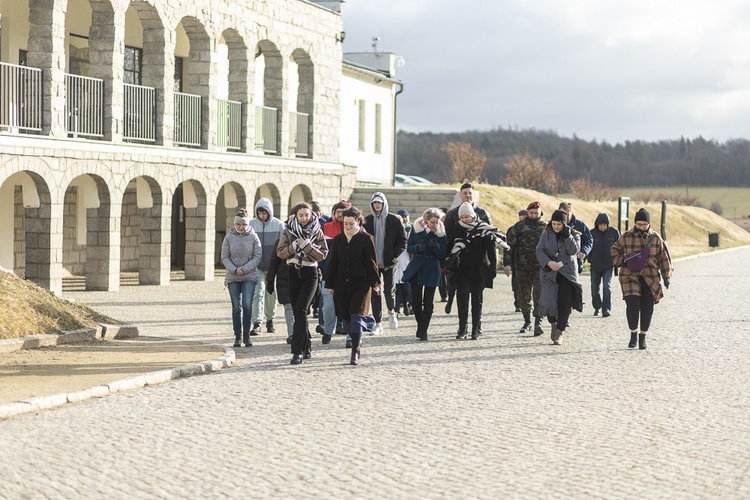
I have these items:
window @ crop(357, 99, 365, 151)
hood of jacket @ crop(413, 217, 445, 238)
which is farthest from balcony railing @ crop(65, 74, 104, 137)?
window @ crop(357, 99, 365, 151)

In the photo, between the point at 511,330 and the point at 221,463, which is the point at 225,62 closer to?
the point at 511,330

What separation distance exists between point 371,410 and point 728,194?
451ft

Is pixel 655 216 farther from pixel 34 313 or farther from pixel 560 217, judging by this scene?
pixel 34 313

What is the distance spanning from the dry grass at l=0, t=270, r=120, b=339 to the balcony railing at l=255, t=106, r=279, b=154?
16555 millimetres

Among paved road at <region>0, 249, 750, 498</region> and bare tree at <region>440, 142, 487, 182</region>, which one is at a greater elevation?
bare tree at <region>440, 142, 487, 182</region>

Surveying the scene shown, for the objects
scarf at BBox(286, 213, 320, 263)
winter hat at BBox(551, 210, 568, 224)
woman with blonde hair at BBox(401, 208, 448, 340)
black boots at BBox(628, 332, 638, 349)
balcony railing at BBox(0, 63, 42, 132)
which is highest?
balcony railing at BBox(0, 63, 42, 132)

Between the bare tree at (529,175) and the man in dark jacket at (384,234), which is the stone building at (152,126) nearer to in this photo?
the man in dark jacket at (384,234)

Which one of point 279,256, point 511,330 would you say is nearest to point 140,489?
point 279,256

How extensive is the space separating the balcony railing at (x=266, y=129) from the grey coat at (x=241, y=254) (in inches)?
698

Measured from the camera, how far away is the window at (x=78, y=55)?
29.4 metres

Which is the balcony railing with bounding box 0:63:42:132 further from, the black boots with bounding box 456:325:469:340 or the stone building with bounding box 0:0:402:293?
the black boots with bounding box 456:325:469:340

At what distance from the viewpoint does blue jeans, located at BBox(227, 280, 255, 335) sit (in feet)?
52.6

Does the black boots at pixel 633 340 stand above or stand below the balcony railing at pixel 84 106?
below

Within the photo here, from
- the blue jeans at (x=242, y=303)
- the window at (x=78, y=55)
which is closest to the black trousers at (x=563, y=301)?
the blue jeans at (x=242, y=303)
